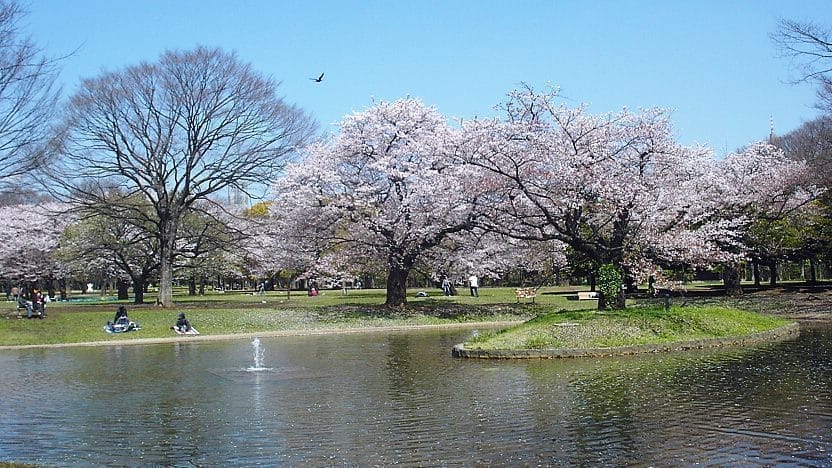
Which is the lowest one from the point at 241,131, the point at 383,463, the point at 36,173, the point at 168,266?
the point at 383,463

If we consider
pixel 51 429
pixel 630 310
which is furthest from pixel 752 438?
pixel 630 310

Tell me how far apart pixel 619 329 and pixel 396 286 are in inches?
612

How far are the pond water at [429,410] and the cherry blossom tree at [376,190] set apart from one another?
1315 cm

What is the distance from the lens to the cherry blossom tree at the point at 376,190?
30.9 m

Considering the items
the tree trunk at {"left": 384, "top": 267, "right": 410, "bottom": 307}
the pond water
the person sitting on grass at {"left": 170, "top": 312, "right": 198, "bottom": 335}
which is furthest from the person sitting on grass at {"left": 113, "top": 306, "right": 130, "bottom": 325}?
the tree trunk at {"left": 384, "top": 267, "right": 410, "bottom": 307}

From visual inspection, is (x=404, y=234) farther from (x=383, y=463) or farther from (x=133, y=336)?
(x=383, y=463)

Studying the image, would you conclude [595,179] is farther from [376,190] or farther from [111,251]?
[111,251]

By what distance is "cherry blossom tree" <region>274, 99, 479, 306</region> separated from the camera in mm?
30906

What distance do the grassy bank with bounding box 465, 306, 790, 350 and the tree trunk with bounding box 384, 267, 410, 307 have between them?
1303 centimetres

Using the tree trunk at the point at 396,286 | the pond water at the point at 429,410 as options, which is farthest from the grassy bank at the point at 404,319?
the pond water at the point at 429,410

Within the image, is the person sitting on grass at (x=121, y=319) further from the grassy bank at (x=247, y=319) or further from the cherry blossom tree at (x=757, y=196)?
the cherry blossom tree at (x=757, y=196)

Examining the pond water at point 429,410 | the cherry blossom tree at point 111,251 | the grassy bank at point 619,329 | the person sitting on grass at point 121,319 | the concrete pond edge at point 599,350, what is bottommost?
the pond water at point 429,410

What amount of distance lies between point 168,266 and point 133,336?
9.21 m

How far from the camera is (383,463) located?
26.0 ft
